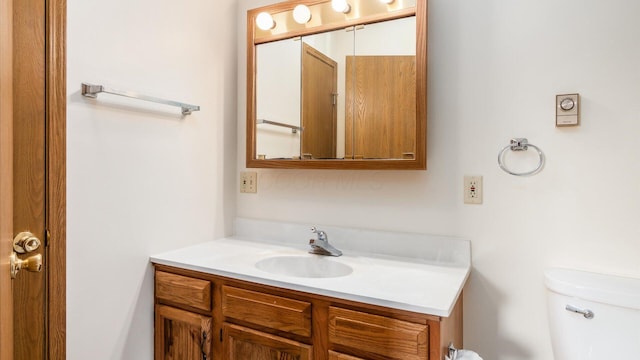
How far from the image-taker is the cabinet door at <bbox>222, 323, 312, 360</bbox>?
1.28 metres

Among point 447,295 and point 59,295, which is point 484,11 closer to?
point 447,295

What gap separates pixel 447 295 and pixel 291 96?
3.87 ft

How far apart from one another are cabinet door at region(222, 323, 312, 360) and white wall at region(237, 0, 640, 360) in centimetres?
67

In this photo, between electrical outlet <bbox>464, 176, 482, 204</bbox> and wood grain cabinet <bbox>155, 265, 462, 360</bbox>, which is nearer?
wood grain cabinet <bbox>155, 265, 462, 360</bbox>

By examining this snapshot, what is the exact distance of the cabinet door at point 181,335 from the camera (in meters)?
1.48

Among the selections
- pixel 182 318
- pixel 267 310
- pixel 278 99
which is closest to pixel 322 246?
pixel 267 310

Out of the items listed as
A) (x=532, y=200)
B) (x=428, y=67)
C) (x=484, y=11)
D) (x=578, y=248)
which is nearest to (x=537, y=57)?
(x=484, y=11)

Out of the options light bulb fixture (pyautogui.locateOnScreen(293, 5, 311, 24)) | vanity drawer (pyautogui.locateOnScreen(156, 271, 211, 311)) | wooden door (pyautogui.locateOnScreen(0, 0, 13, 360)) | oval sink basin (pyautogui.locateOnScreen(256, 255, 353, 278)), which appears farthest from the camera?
light bulb fixture (pyautogui.locateOnScreen(293, 5, 311, 24))

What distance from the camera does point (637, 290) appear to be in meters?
1.15

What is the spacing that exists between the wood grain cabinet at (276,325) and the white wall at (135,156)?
0.51 ft

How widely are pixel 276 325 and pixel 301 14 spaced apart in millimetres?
1408

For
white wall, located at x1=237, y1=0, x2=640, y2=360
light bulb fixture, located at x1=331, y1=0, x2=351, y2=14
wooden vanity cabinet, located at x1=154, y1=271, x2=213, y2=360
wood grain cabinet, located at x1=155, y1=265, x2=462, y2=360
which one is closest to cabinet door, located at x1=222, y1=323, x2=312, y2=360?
wood grain cabinet, located at x1=155, y1=265, x2=462, y2=360

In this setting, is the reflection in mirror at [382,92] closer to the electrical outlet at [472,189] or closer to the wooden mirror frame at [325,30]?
the wooden mirror frame at [325,30]

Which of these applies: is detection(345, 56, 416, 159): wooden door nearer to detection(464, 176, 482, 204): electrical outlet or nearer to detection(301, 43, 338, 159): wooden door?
detection(301, 43, 338, 159): wooden door
